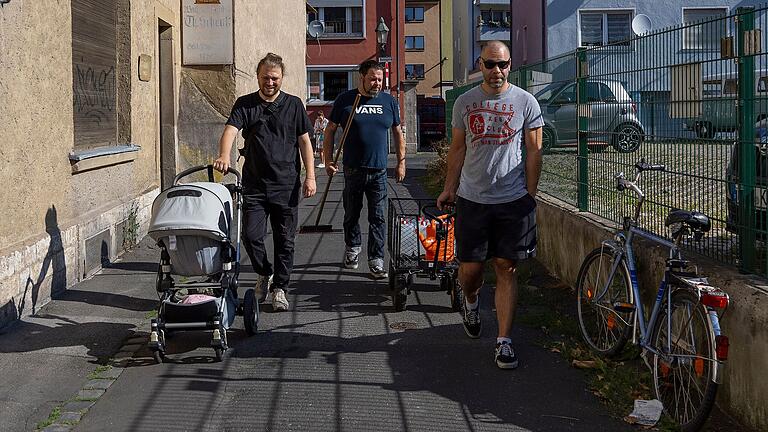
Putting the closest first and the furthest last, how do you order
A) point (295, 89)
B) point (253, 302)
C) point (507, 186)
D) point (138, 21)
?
1. point (507, 186)
2. point (253, 302)
3. point (138, 21)
4. point (295, 89)

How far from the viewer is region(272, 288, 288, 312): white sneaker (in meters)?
7.60

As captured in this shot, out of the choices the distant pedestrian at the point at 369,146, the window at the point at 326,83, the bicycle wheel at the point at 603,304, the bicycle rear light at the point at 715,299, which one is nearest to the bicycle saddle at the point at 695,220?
the bicycle rear light at the point at 715,299

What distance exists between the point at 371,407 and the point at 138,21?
727cm

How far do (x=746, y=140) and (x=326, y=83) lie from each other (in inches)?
1468

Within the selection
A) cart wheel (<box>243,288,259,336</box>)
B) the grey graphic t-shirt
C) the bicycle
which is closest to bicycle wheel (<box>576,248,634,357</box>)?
the bicycle

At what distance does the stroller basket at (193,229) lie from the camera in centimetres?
624

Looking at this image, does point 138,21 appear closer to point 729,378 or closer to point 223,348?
point 223,348

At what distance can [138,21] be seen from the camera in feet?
36.9

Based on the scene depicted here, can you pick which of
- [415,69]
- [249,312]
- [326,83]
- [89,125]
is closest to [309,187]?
[249,312]

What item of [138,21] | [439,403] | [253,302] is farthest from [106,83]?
[439,403]

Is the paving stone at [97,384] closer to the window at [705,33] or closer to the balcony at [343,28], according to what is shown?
the window at [705,33]

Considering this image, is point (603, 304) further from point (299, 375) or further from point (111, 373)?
point (111, 373)

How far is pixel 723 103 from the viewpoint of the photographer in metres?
5.35

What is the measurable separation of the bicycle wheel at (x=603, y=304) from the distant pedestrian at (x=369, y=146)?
→ 2513 mm
